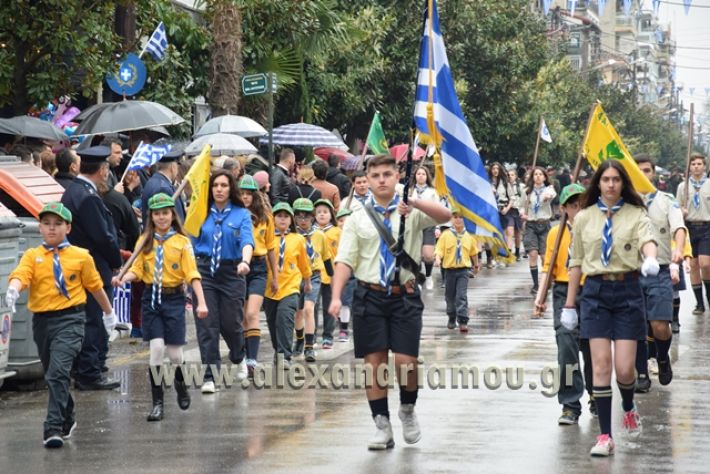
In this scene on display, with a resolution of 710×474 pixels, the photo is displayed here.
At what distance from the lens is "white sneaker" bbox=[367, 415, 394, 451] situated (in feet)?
29.1

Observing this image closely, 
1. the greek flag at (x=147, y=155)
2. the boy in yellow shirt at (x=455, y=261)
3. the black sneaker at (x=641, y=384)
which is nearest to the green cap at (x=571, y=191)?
the black sneaker at (x=641, y=384)

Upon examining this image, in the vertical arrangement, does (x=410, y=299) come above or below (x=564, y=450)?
above

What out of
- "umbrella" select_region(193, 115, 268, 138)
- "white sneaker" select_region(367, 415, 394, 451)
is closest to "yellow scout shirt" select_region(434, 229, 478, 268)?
"umbrella" select_region(193, 115, 268, 138)

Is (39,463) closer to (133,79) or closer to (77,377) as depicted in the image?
(77,377)

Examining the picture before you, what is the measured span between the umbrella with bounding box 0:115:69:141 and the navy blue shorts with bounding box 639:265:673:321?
23.7 ft

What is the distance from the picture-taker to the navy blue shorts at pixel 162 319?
1040 cm

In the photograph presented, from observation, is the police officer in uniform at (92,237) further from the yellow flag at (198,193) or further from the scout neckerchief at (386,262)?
the scout neckerchief at (386,262)

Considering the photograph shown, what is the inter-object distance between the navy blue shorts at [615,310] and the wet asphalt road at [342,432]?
0.75 m

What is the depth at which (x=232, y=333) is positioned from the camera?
11.5 metres

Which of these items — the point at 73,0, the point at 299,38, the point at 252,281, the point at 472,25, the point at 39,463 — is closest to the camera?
the point at 39,463

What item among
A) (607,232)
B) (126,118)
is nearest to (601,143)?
(607,232)

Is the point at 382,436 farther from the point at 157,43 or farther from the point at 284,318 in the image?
the point at 157,43

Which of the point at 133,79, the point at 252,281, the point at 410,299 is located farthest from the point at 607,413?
the point at 133,79

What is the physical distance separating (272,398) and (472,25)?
25.4m
